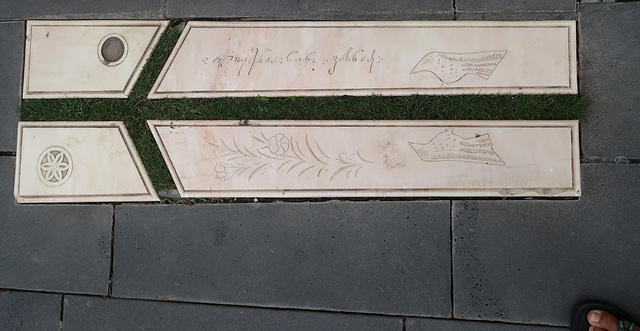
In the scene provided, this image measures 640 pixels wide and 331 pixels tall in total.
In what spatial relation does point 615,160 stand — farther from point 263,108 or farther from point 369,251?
point 263,108

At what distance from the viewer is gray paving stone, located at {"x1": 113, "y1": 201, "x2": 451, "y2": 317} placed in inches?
88.5

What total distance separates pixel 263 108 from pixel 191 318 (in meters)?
1.32

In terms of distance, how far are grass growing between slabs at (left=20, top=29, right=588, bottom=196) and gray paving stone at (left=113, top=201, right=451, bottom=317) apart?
37 centimetres

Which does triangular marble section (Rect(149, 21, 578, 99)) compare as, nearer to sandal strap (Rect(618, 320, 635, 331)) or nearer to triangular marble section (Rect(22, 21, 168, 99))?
triangular marble section (Rect(22, 21, 168, 99))

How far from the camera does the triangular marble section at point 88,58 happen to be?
2.39 m

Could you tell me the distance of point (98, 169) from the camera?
2.33 meters

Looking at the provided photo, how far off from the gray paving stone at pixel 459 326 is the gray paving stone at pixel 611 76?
1.08m

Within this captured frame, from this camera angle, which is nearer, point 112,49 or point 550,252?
point 550,252

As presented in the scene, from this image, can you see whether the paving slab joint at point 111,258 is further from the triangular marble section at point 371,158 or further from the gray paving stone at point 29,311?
the triangular marble section at point 371,158

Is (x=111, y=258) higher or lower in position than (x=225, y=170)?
lower

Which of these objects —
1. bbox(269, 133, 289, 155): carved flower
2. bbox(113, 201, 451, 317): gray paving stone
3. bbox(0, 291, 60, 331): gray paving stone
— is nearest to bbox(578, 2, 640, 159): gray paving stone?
bbox(113, 201, 451, 317): gray paving stone

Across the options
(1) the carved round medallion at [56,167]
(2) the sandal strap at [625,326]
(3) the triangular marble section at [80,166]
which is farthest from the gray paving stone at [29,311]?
(2) the sandal strap at [625,326]

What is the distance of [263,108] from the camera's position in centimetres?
232

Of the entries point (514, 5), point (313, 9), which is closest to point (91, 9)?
point (313, 9)
